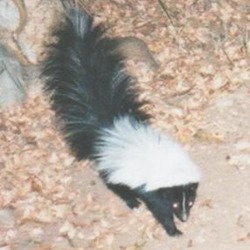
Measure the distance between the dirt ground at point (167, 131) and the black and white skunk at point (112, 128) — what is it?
0.24 meters

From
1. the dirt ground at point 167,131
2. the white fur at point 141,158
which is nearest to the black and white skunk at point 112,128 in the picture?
the white fur at point 141,158

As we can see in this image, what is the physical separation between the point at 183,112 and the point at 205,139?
0.60 metres

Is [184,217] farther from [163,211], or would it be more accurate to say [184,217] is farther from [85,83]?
[85,83]

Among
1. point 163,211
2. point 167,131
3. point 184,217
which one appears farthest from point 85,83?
point 184,217

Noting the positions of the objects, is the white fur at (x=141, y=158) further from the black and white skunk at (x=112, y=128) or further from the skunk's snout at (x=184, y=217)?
the skunk's snout at (x=184, y=217)

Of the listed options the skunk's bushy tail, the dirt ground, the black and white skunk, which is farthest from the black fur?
the skunk's bushy tail

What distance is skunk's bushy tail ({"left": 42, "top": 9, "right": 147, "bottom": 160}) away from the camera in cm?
637

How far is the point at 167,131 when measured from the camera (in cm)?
706

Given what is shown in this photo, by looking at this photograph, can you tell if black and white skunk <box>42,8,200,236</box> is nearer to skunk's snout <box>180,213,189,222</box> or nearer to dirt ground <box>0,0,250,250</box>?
skunk's snout <box>180,213,189,222</box>

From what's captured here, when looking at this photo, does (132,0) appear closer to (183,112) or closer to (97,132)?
(183,112)

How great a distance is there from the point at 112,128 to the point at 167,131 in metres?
1.07

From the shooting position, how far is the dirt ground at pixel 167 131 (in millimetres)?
5926

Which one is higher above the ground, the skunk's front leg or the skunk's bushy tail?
the skunk's bushy tail

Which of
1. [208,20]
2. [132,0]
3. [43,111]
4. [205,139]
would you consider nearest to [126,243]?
[205,139]
